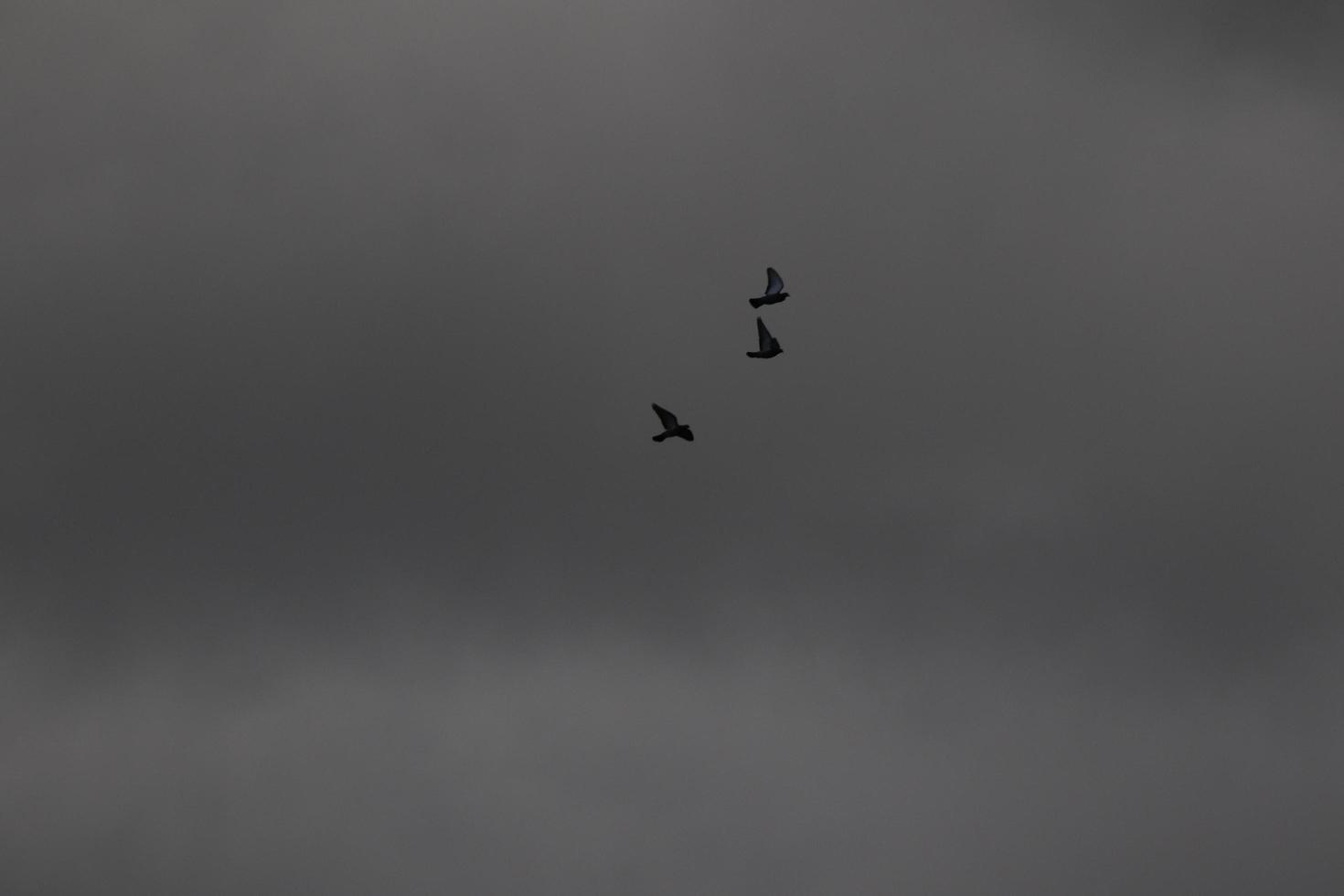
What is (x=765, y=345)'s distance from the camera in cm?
7644

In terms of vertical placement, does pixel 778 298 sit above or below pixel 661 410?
above

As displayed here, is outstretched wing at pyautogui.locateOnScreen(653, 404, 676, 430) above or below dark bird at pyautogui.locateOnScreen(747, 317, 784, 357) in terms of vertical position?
below

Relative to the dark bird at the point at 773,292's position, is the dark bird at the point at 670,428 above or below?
below

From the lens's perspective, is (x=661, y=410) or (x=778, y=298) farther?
(x=661, y=410)

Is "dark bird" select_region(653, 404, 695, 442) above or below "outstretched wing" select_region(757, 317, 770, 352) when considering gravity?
below

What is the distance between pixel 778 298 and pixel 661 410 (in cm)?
1363

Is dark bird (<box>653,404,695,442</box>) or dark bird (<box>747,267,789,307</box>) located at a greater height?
dark bird (<box>747,267,789,307</box>)

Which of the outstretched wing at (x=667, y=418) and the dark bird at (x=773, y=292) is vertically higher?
the dark bird at (x=773, y=292)

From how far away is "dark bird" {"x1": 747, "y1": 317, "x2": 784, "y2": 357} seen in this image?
74562 millimetres

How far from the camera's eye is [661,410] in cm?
8012

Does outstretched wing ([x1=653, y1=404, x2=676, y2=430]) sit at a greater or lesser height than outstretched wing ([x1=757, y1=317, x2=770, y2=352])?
lesser

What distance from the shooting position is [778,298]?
71.2 m

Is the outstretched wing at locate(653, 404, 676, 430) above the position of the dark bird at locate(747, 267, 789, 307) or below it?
below

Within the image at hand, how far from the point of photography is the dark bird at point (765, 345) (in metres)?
74.6
